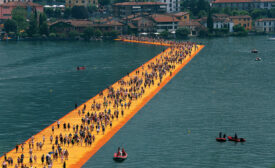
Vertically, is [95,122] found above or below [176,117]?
above

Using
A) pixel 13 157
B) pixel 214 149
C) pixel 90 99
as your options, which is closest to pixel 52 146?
pixel 13 157

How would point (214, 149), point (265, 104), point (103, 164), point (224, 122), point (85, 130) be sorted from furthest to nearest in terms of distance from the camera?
point (265, 104) < point (224, 122) < point (85, 130) < point (214, 149) < point (103, 164)

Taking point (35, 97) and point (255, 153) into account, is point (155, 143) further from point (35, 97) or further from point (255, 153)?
point (35, 97)

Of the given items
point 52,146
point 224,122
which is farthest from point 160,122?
point 52,146

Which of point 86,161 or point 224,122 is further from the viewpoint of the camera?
point 224,122

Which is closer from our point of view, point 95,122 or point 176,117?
point 95,122

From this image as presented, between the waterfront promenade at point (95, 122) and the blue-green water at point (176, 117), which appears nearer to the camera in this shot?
the waterfront promenade at point (95, 122)

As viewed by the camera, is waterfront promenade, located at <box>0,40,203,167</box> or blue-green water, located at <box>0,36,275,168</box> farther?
blue-green water, located at <box>0,36,275,168</box>

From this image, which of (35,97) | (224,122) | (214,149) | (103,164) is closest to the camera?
(103,164)

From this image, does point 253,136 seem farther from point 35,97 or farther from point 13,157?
point 35,97
